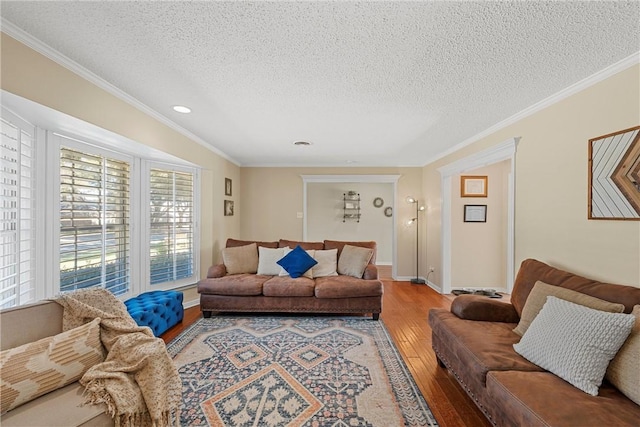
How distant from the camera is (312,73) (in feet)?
6.44

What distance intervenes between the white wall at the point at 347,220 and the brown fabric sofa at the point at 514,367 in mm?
5168

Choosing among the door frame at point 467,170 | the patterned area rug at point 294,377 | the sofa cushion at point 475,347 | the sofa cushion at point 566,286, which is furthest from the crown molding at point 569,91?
the patterned area rug at point 294,377

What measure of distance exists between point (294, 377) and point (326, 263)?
1.87 metres

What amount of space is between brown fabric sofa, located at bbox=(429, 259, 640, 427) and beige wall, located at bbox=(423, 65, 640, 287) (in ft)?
0.81

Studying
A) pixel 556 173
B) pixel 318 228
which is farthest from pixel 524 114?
pixel 318 228

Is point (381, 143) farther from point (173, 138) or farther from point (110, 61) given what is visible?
point (110, 61)

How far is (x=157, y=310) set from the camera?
2.85 metres

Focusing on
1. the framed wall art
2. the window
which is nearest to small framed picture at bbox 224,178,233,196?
the window

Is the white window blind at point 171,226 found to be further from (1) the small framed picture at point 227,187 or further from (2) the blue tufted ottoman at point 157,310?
(1) the small framed picture at point 227,187

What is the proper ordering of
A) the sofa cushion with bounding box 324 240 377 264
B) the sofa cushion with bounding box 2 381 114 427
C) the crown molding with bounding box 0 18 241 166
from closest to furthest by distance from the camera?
1. the sofa cushion with bounding box 2 381 114 427
2. the crown molding with bounding box 0 18 241 166
3. the sofa cushion with bounding box 324 240 377 264

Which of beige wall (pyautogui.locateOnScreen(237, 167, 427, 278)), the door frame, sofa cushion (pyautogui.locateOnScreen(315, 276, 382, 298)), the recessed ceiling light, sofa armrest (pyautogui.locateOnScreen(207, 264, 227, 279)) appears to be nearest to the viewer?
the recessed ceiling light

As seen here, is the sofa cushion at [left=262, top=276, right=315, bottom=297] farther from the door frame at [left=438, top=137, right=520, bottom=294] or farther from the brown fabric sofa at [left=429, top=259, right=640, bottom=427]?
the door frame at [left=438, top=137, right=520, bottom=294]

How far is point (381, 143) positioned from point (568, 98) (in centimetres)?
209

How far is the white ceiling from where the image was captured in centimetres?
138
